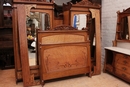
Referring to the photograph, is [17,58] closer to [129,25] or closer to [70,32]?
[70,32]

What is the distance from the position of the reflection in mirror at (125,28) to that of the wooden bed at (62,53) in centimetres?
95

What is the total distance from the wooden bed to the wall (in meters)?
1.09

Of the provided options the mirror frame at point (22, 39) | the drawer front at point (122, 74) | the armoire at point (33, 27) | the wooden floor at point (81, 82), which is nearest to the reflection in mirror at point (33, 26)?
the armoire at point (33, 27)

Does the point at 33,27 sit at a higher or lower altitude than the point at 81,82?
higher

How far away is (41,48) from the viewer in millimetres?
2547

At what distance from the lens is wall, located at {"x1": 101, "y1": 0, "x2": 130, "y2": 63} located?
337 centimetres

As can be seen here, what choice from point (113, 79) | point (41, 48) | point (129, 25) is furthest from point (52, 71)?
point (129, 25)

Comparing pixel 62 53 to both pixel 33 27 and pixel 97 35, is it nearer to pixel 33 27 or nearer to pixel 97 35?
pixel 33 27

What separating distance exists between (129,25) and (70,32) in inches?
54.3

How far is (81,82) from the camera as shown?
9.18 ft

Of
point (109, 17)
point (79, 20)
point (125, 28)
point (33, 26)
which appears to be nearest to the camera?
point (33, 26)

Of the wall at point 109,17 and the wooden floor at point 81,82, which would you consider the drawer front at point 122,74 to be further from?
the wall at point 109,17

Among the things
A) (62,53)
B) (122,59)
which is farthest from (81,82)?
(122,59)

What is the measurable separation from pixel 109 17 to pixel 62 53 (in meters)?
1.86
